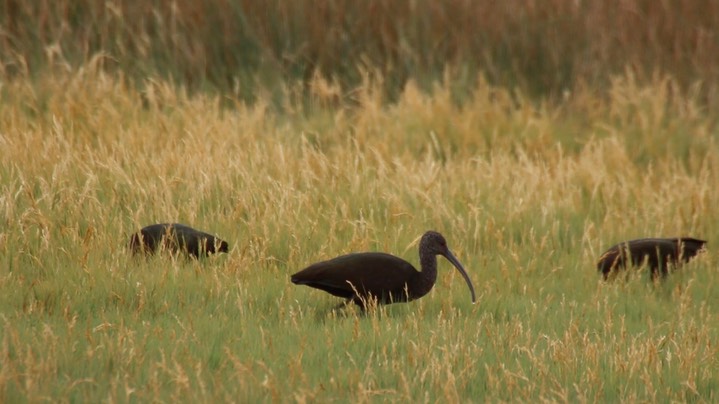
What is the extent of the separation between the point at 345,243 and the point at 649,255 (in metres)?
2.08

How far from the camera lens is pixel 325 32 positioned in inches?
502

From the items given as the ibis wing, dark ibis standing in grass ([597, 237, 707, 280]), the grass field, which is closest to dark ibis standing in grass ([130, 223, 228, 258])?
the grass field

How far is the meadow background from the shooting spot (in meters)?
5.31

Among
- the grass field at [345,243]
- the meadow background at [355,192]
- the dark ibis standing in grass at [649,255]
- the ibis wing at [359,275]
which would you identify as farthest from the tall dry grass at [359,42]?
the ibis wing at [359,275]

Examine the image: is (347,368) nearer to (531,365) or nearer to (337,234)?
(531,365)

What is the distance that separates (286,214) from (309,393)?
3222 mm

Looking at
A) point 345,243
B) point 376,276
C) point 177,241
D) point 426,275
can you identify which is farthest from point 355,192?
point 376,276

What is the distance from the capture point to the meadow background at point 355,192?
17.4 feet

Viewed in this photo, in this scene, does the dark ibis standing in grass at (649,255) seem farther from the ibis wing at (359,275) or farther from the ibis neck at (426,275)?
the ibis wing at (359,275)

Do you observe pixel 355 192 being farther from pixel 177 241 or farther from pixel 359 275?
pixel 359 275

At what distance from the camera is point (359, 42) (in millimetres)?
12773

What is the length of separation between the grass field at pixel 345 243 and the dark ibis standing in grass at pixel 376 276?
14cm

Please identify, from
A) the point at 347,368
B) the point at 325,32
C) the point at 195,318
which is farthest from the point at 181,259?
the point at 325,32

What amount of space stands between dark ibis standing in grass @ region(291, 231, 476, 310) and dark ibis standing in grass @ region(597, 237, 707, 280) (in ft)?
4.24
